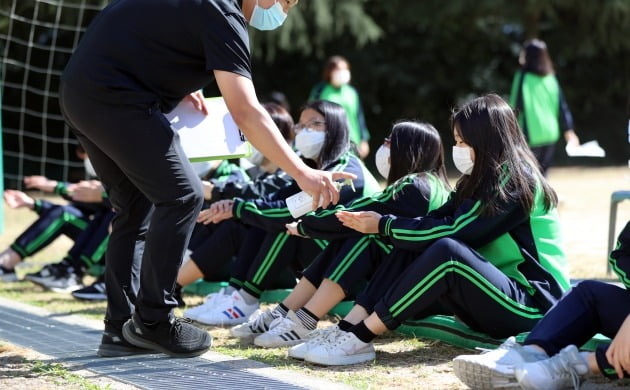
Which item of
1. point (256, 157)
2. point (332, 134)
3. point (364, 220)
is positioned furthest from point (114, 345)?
point (256, 157)

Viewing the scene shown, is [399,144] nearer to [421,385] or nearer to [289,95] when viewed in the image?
[421,385]

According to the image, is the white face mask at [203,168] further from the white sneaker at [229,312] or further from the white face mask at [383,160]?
the white face mask at [383,160]

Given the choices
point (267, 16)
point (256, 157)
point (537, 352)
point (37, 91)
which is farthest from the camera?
point (37, 91)

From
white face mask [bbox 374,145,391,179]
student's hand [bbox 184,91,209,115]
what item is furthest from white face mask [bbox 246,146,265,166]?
student's hand [bbox 184,91,209,115]

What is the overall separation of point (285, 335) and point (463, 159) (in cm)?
118

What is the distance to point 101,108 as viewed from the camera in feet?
13.3

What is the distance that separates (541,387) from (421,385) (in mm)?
617

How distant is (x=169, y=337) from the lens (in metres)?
4.24

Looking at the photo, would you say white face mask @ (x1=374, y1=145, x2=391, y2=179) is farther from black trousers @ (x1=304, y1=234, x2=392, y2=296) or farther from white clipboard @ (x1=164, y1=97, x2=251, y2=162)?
white clipboard @ (x1=164, y1=97, x2=251, y2=162)

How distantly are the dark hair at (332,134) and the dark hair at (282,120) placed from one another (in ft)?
3.00

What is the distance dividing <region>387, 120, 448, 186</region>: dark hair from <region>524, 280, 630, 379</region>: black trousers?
4.59 ft

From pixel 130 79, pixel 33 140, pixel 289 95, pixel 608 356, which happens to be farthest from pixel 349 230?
pixel 289 95

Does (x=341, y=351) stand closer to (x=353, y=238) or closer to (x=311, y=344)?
(x=311, y=344)

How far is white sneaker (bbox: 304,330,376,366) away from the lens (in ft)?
14.2
